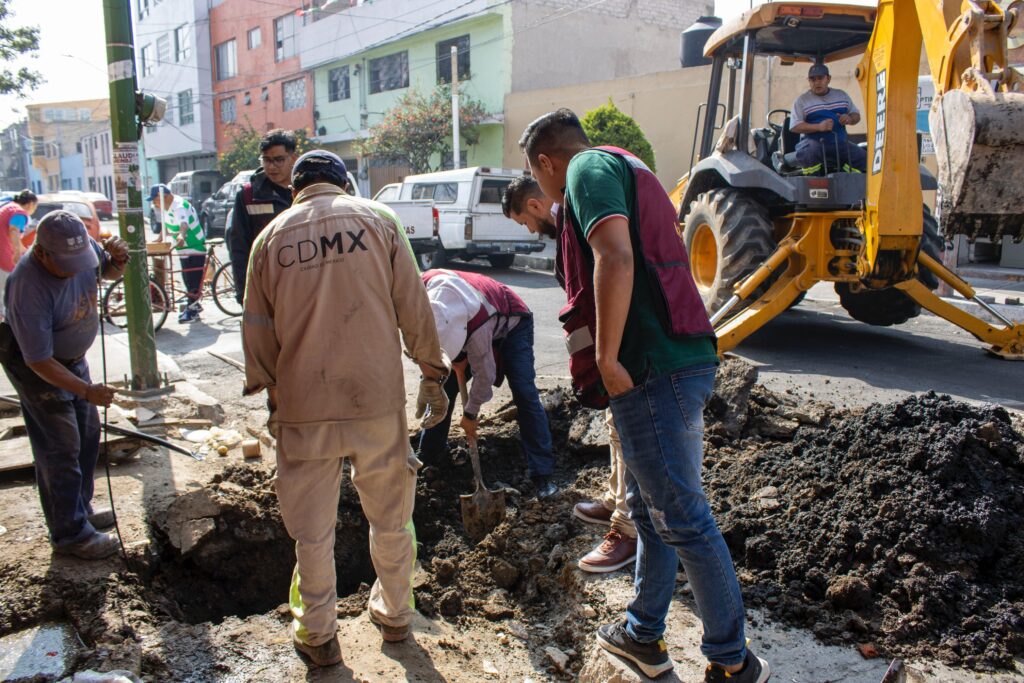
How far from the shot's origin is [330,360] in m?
2.65

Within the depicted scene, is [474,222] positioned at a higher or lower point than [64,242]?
lower

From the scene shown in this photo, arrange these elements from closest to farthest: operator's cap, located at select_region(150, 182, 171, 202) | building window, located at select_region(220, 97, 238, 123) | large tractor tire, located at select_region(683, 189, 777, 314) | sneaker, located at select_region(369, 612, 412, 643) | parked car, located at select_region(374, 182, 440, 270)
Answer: sneaker, located at select_region(369, 612, 412, 643), large tractor tire, located at select_region(683, 189, 777, 314), operator's cap, located at select_region(150, 182, 171, 202), parked car, located at select_region(374, 182, 440, 270), building window, located at select_region(220, 97, 238, 123)

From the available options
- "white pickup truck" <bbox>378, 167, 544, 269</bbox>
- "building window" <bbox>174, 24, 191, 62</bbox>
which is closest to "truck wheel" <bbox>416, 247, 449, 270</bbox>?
"white pickup truck" <bbox>378, 167, 544, 269</bbox>

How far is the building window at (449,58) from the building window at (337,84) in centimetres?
535

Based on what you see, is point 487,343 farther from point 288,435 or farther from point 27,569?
point 27,569

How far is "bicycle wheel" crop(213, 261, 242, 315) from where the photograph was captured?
10.1 metres

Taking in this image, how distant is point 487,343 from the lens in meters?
4.02

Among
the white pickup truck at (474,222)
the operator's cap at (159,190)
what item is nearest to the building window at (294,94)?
the white pickup truck at (474,222)

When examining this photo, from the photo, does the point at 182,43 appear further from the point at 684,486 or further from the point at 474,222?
the point at 684,486

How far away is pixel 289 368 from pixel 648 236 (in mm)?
1299

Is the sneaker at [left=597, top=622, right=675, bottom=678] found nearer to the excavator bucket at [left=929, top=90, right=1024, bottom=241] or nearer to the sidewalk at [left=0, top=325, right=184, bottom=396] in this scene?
the excavator bucket at [left=929, top=90, right=1024, bottom=241]

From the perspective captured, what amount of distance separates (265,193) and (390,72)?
23.6 metres

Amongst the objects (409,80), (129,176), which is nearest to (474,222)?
(129,176)

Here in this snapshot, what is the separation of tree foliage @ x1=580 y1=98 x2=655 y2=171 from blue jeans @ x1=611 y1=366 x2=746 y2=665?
590 inches
